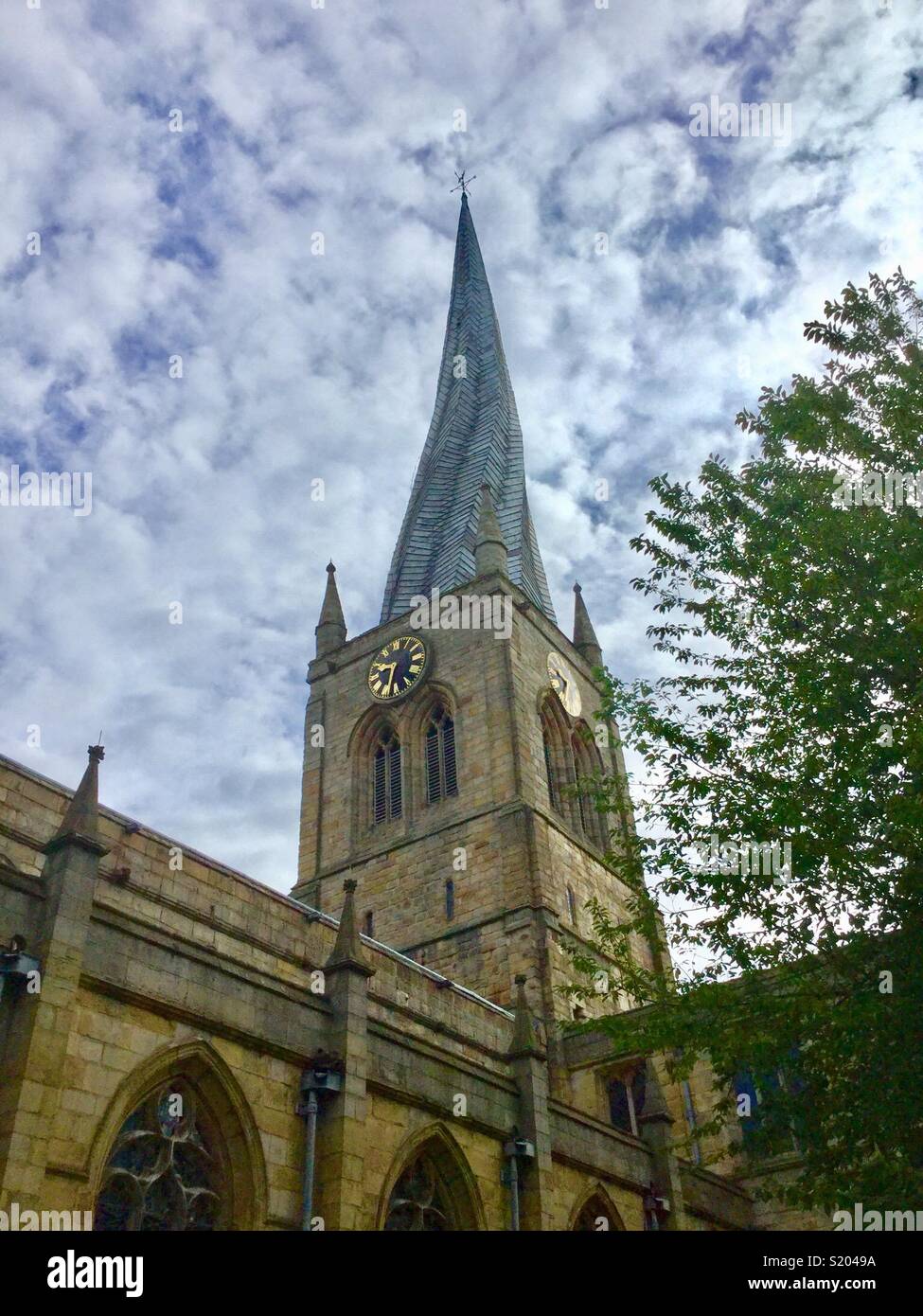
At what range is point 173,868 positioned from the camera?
21.3 meters

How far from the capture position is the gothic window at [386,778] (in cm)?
3741

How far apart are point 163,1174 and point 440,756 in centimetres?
2499

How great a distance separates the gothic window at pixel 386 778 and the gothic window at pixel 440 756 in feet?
4.31

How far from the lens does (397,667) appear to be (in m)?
39.9

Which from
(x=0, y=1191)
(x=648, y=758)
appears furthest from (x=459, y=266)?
(x=0, y=1191)

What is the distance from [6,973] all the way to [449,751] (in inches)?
1020

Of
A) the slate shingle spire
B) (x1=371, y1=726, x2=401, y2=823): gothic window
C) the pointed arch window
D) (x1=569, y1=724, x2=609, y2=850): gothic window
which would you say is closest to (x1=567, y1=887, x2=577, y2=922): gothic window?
(x1=569, y1=724, x2=609, y2=850): gothic window

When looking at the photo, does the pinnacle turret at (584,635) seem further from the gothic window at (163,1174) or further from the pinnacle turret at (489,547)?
the gothic window at (163,1174)

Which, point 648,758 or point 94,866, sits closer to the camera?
point 94,866

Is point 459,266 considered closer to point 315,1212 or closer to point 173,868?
point 173,868

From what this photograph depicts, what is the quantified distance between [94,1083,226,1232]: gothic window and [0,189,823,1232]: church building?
3 centimetres

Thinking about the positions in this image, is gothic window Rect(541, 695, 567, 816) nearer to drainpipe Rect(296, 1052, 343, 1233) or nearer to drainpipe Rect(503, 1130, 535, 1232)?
drainpipe Rect(503, 1130, 535, 1232)
